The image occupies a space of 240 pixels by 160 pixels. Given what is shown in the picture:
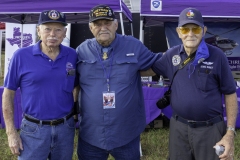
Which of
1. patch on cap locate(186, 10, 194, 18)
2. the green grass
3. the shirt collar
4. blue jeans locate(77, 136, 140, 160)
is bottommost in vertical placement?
the green grass

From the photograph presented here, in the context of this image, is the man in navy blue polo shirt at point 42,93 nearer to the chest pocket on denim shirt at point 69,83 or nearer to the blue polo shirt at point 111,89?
the chest pocket on denim shirt at point 69,83

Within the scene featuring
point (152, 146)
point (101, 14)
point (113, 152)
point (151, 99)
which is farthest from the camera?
point (151, 99)

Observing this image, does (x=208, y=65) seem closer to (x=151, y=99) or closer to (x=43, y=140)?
(x=43, y=140)

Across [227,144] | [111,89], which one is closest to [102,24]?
[111,89]

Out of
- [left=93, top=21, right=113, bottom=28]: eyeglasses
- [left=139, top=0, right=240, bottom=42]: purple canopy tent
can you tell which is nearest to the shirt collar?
[left=93, top=21, right=113, bottom=28]: eyeglasses

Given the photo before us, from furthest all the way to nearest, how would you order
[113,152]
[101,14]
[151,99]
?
[151,99] → [113,152] → [101,14]

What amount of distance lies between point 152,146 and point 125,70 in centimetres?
220

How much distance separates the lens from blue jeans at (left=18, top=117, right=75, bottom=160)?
6.85 feet

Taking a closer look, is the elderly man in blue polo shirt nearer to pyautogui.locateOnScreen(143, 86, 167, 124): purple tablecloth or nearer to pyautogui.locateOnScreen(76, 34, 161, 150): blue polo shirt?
pyautogui.locateOnScreen(76, 34, 161, 150): blue polo shirt

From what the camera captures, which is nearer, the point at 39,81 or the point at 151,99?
the point at 39,81

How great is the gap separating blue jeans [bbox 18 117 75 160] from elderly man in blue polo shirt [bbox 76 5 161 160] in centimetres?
22

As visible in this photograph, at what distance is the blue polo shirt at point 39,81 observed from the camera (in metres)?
2.06

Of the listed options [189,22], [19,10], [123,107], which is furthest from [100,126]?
[19,10]

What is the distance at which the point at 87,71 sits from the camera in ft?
7.38
